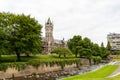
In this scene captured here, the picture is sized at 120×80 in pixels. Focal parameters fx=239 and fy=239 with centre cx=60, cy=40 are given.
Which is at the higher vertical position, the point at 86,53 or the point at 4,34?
the point at 4,34

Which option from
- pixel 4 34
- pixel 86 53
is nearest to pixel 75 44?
pixel 86 53

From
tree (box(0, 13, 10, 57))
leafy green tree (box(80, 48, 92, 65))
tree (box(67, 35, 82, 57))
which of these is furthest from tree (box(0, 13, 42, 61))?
tree (box(67, 35, 82, 57))

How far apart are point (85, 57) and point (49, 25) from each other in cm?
5109

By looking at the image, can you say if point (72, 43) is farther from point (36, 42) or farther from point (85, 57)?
point (36, 42)

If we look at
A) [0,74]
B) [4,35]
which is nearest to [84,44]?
[4,35]

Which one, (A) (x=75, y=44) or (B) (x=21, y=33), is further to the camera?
(A) (x=75, y=44)

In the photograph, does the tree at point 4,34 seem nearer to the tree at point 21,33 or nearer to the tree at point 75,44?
the tree at point 21,33

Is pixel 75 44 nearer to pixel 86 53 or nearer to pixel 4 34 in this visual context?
pixel 86 53

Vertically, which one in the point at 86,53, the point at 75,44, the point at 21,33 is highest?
the point at 21,33

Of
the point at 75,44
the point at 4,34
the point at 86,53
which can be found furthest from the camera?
the point at 75,44

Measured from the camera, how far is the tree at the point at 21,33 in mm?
64000

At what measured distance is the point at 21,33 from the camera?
66.1 meters

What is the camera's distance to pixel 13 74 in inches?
2106

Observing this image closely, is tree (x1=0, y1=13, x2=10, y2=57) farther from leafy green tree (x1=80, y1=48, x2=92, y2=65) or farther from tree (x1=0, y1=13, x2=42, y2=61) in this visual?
leafy green tree (x1=80, y1=48, x2=92, y2=65)
